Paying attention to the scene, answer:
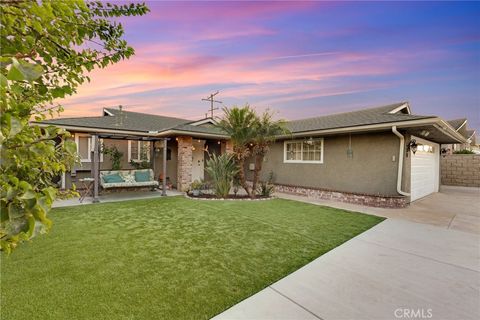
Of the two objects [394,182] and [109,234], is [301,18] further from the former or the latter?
[109,234]

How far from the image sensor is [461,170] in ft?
49.4

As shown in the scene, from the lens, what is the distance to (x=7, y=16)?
1.15 metres

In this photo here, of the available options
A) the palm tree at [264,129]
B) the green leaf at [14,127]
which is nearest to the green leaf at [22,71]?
the green leaf at [14,127]

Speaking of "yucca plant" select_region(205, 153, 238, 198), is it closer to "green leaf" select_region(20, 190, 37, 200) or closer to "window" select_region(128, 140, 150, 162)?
"window" select_region(128, 140, 150, 162)

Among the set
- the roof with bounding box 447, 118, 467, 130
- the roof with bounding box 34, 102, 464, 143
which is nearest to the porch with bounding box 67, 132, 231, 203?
the roof with bounding box 34, 102, 464, 143

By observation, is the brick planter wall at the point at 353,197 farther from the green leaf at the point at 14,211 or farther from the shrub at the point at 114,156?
the green leaf at the point at 14,211

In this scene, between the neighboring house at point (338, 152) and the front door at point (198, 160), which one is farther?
the front door at point (198, 160)

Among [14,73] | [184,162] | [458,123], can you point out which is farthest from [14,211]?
[458,123]

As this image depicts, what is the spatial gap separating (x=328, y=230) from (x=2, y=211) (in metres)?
5.84

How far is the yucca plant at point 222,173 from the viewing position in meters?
9.91

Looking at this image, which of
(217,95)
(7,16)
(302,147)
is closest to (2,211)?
(7,16)

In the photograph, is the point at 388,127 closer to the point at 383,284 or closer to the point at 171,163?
the point at 383,284

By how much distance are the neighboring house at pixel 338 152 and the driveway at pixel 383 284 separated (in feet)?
12.9

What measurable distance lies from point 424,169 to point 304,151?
566 cm
